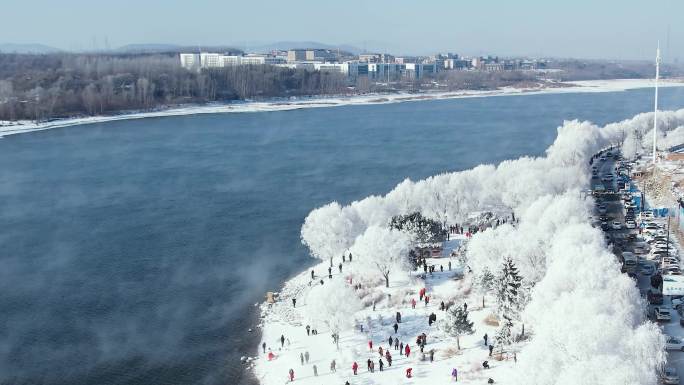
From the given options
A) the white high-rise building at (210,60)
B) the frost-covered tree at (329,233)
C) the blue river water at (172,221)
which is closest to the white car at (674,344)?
the blue river water at (172,221)

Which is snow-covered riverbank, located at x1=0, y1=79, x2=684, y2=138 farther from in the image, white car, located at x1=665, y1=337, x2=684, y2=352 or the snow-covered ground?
white car, located at x1=665, y1=337, x2=684, y2=352

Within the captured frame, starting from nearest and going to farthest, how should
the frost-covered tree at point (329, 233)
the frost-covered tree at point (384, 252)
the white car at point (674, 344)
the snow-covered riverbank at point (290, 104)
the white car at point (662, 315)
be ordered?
1. the white car at point (674, 344)
2. the white car at point (662, 315)
3. the frost-covered tree at point (384, 252)
4. the frost-covered tree at point (329, 233)
5. the snow-covered riverbank at point (290, 104)

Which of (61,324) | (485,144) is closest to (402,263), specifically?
(61,324)

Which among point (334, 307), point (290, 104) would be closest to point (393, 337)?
point (334, 307)

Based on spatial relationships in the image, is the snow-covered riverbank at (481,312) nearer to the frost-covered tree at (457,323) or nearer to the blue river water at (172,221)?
the frost-covered tree at (457,323)

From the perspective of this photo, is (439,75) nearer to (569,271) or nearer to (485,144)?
(485,144)

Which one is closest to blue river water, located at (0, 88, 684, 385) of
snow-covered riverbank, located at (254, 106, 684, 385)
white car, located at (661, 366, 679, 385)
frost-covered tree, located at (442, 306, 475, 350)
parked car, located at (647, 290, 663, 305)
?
snow-covered riverbank, located at (254, 106, 684, 385)
